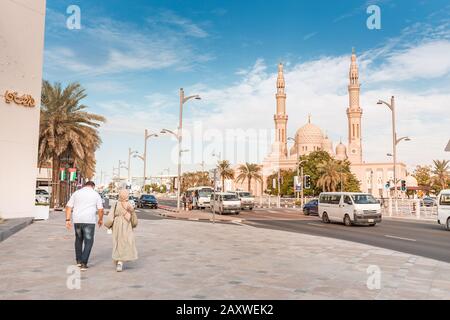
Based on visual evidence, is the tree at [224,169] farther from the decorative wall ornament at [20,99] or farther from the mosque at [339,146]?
the decorative wall ornament at [20,99]

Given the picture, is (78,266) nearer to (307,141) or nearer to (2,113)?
(2,113)

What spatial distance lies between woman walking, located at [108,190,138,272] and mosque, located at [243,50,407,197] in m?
105

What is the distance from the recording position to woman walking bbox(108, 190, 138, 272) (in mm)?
7883

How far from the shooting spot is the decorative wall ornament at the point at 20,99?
57.8 ft

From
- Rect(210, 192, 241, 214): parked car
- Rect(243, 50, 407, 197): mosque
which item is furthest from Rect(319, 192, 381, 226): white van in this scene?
Rect(243, 50, 407, 197): mosque

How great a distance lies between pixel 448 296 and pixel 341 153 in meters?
124

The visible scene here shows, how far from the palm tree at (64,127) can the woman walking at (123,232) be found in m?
23.4

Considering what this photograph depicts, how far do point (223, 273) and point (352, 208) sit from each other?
51.9ft

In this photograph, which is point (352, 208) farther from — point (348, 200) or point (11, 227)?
point (11, 227)

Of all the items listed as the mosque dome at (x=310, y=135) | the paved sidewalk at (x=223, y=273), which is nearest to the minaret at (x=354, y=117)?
the mosque dome at (x=310, y=135)

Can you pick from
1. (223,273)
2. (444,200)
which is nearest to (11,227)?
(223,273)

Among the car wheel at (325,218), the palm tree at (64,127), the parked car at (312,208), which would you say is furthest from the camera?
the parked car at (312,208)

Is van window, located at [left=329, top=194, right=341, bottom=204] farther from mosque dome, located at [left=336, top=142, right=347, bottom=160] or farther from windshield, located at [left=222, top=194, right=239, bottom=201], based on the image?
mosque dome, located at [left=336, top=142, right=347, bottom=160]
